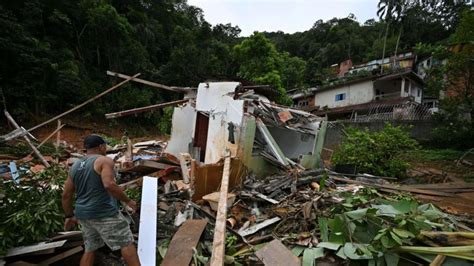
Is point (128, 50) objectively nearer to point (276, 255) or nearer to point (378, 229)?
point (276, 255)

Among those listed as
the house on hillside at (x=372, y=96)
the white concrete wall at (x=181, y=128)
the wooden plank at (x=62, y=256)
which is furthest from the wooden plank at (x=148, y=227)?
the house on hillside at (x=372, y=96)

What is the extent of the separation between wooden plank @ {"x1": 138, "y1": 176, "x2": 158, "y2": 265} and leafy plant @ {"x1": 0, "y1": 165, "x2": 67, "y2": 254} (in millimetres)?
1087

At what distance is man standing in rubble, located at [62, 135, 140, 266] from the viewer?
10.9 ft

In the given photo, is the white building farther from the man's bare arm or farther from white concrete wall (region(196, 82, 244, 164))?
the man's bare arm

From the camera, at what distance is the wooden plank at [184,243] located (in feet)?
12.2

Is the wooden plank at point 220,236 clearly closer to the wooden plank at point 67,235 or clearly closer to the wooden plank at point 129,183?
the wooden plank at point 67,235

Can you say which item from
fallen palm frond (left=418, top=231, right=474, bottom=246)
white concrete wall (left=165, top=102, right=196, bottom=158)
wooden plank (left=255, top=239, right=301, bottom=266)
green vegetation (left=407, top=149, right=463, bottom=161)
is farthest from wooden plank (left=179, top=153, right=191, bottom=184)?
green vegetation (left=407, top=149, right=463, bottom=161)

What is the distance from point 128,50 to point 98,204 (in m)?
23.3

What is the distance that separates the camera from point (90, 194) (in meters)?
3.37

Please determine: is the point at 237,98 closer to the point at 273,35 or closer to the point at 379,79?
the point at 379,79

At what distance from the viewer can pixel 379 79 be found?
989 inches

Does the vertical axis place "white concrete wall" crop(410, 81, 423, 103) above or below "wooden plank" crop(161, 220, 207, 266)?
above

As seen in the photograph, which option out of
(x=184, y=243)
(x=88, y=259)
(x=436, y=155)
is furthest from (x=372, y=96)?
(x=88, y=259)

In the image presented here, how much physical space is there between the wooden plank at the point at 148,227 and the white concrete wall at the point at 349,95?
24871 mm
